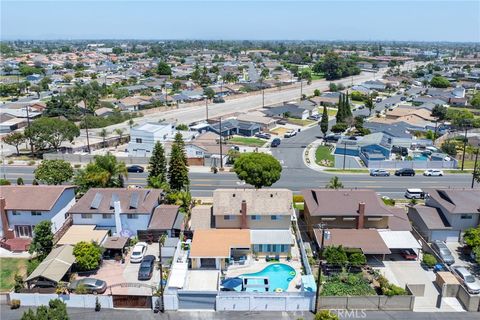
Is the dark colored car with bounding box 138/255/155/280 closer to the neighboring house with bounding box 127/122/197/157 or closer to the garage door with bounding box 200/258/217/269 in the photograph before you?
the garage door with bounding box 200/258/217/269

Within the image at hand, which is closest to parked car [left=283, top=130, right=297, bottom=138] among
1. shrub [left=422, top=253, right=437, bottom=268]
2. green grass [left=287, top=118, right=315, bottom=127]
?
green grass [left=287, top=118, right=315, bottom=127]

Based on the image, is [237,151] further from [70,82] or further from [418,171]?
[70,82]

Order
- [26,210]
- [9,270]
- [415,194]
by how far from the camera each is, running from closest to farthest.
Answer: [9,270], [26,210], [415,194]

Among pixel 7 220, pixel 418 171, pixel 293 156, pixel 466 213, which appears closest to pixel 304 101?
pixel 293 156

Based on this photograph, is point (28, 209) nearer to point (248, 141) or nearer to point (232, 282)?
point (232, 282)

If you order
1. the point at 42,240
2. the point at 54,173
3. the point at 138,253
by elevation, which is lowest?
the point at 138,253

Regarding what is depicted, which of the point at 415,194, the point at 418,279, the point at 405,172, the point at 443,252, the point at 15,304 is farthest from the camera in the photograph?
the point at 405,172

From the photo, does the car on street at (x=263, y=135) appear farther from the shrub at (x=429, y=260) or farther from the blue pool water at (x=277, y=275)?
the shrub at (x=429, y=260)

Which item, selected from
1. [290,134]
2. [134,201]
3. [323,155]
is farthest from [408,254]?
[290,134]
